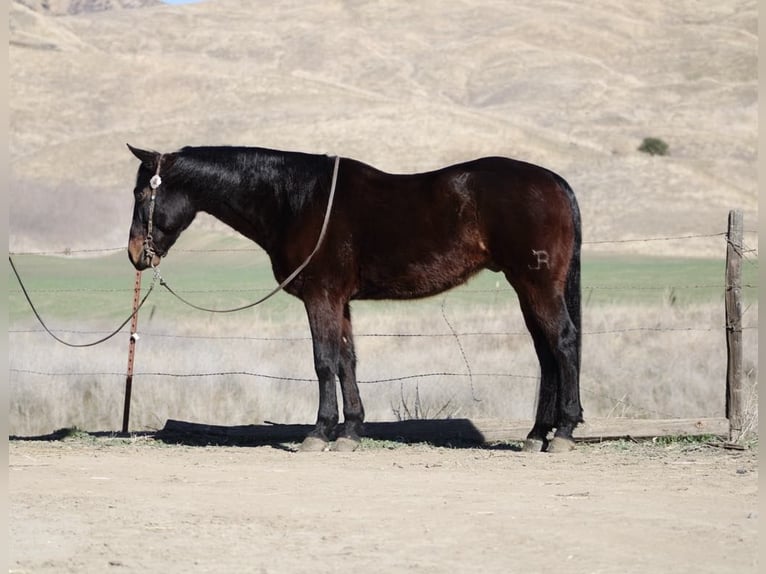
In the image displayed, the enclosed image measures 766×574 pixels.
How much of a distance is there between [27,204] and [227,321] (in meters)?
26.2

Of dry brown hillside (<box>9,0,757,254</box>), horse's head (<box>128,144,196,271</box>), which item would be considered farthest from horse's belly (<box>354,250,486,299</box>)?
dry brown hillside (<box>9,0,757,254</box>)

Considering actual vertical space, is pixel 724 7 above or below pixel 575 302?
above

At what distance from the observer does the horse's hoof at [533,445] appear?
9031 millimetres

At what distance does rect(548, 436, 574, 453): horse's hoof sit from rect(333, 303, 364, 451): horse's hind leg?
145 centimetres

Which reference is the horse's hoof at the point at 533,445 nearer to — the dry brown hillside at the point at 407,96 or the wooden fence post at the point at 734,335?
the wooden fence post at the point at 734,335

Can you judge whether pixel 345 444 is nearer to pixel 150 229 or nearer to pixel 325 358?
pixel 325 358

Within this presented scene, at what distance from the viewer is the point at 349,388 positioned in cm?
939

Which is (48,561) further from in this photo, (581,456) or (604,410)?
(604,410)

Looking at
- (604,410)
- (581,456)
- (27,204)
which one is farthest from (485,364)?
(27,204)

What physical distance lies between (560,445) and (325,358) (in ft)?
6.01

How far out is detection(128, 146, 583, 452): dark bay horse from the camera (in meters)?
8.84

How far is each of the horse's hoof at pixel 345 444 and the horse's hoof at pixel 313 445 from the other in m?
0.09

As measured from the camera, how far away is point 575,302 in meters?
9.02

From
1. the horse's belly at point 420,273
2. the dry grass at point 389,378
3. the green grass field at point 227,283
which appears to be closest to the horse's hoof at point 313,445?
the horse's belly at point 420,273
